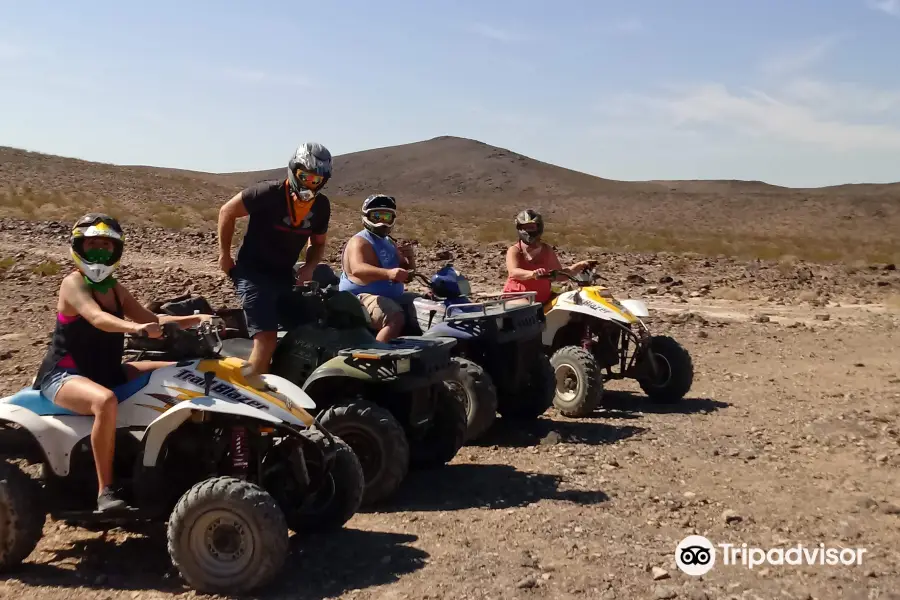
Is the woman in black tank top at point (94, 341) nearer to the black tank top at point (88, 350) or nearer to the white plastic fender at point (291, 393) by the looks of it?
the black tank top at point (88, 350)

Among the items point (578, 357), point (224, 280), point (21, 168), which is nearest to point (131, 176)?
point (21, 168)

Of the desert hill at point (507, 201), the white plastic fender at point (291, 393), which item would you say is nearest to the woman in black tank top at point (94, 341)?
the white plastic fender at point (291, 393)

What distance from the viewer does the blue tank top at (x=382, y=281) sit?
7.69 meters

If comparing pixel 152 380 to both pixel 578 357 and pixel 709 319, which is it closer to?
pixel 578 357

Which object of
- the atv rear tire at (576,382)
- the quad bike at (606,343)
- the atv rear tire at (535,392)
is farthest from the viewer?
the quad bike at (606,343)

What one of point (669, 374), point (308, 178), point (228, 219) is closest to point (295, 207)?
point (308, 178)

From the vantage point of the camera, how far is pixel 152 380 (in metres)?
4.98

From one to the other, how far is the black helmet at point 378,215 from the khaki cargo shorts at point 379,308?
0.56 meters

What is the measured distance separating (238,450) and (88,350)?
98cm

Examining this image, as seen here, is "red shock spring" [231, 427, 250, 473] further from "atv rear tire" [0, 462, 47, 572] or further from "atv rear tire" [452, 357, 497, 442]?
"atv rear tire" [452, 357, 497, 442]

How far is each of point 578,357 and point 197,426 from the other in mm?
4735

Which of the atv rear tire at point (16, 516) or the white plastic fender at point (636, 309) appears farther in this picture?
the white plastic fender at point (636, 309)

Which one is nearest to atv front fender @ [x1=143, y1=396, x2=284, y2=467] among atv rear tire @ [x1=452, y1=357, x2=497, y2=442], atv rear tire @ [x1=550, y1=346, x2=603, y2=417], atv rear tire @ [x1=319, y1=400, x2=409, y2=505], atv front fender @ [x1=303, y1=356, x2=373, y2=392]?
atv rear tire @ [x1=319, y1=400, x2=409, y2=505]

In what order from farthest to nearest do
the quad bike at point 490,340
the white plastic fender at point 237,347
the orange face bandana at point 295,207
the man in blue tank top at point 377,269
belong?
the quad bike at point 490,340 < the man in blue tank top at point 377,269 < the white plastic fender at point 237,347 < the orange face bandana at point 295,207
